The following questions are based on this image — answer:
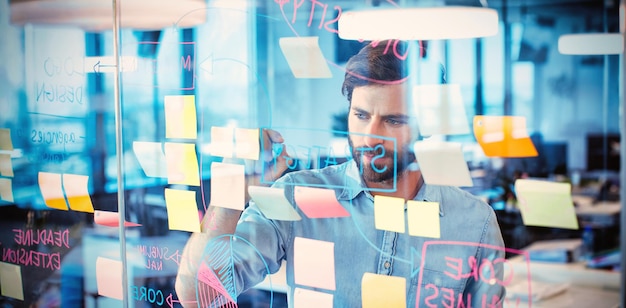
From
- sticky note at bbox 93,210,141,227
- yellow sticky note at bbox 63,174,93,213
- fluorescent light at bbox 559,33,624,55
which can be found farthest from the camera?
yellow sticky note at bbox 63,174,93,213

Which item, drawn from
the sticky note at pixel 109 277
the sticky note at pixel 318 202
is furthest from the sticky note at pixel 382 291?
the sticky note at pixel 109 277

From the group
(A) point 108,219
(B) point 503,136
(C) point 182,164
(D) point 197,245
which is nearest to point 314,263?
(D) point 197,245

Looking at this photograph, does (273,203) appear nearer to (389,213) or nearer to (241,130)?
(241,130)

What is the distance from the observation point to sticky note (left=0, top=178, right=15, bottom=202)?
124 inches

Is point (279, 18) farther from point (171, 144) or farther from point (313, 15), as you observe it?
point (171, 144)

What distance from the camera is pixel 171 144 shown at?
8.27 ft

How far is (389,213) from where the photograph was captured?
81.5 inches

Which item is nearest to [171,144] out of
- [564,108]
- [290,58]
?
[290,58]

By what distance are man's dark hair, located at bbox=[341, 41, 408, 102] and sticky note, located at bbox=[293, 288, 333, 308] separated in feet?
2.21

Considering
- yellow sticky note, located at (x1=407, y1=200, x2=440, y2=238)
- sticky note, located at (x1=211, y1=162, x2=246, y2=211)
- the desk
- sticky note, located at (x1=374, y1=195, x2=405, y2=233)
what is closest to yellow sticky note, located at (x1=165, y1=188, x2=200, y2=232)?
sticky note, located at (x1=211, y1=162, x2=246, y2=211)

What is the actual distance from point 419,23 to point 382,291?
86cm

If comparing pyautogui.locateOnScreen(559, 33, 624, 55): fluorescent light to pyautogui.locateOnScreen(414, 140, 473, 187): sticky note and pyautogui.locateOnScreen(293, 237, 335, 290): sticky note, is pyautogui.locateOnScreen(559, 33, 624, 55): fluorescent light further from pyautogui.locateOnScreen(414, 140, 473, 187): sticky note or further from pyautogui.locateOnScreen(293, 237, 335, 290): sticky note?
pyautogui.locateOnScreen(293, 237, 335, 290): sticky note

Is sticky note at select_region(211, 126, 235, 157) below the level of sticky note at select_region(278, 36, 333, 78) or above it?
below

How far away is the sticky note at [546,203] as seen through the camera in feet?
5.87
